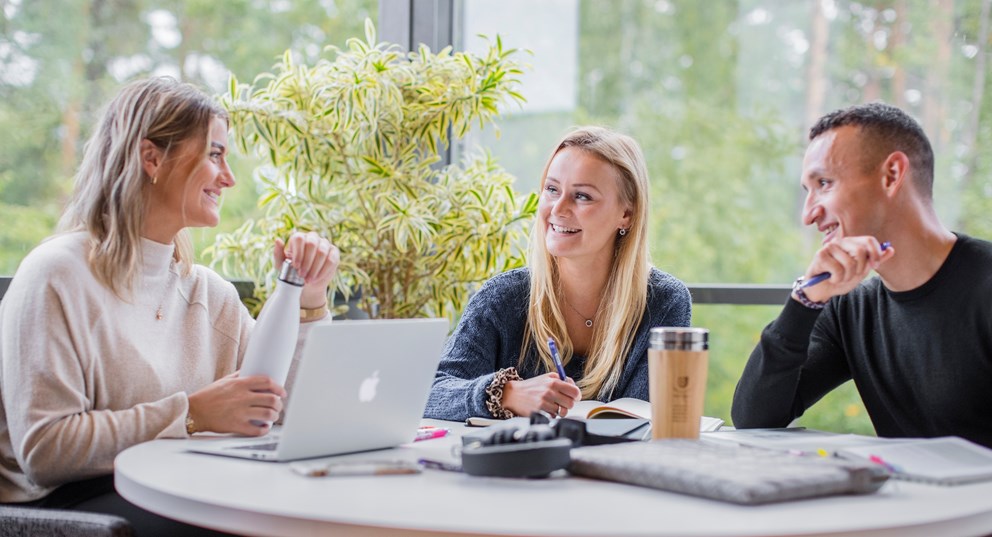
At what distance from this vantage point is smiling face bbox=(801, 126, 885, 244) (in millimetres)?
2061

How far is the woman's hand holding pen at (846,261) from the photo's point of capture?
5.79 feet

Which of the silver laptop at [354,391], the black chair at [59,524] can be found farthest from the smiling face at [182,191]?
the black chair at [59,524]

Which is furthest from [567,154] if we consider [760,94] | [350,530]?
[760,94]

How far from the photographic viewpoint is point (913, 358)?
2.01 meters

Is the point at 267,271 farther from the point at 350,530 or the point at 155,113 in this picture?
the point at 350,530

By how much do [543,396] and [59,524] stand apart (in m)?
0.85

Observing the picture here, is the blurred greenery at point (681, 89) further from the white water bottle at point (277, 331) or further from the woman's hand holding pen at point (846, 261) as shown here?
the woman's hand holding pen at point (846, 261)

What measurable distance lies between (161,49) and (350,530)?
10.1ft

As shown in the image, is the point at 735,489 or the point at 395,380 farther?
the point at 395,380

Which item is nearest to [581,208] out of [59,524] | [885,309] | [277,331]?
[885,309]

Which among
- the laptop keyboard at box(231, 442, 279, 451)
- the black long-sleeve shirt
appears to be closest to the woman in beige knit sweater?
the laptop keyboard at box(231, 442, 279, 451)

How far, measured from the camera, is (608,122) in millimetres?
4672

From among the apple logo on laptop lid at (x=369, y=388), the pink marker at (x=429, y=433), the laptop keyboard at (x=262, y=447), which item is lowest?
the pink marker at (x=429, y=433)

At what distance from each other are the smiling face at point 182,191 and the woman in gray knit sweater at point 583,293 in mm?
648
